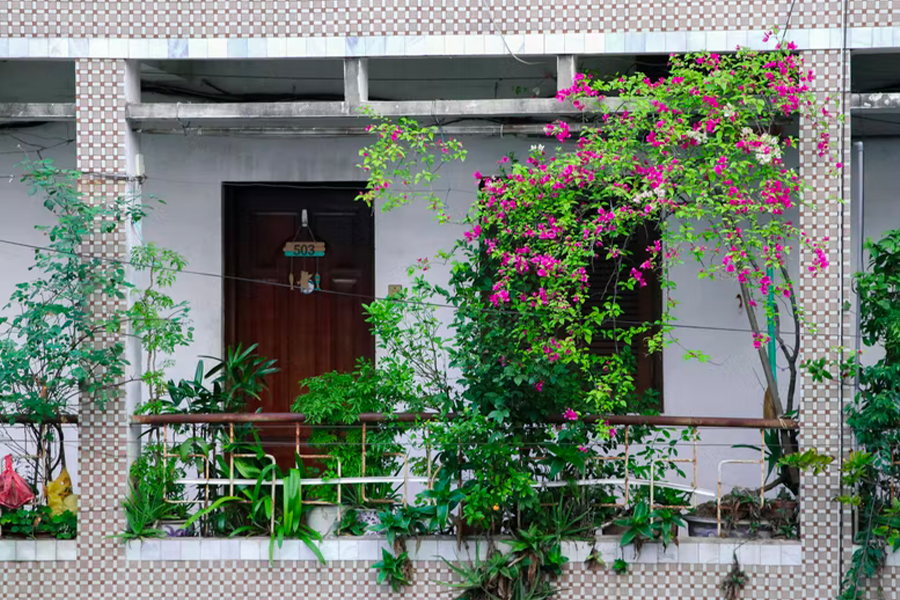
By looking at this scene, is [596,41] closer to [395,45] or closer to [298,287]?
[395,45]

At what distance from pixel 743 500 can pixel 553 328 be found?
1765 mm

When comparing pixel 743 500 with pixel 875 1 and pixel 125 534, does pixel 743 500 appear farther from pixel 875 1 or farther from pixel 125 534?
pixel 125 534

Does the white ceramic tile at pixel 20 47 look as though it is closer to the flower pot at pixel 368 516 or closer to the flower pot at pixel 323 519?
the flower pot at pixel 323 519

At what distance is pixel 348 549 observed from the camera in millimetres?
6785

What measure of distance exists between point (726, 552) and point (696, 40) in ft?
10.6

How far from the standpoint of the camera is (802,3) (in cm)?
650

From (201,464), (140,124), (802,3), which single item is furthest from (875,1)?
(201,464)

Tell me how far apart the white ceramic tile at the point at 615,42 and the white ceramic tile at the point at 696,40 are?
41cm

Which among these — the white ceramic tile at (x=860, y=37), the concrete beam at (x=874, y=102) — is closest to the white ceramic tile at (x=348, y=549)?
the concrete beam at (x=874, y=102)

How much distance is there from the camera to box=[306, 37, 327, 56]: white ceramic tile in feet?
21.8

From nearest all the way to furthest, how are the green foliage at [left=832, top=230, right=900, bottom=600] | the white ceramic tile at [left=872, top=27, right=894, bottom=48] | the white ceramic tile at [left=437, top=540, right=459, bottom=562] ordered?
the green foliage at [left=832, top=230, right=900, bottom=600] → the white ceramic tile at [left=872, top=27, right=894, bottom=48] → the white ceramic tile at [left=437, top=540, right=459, bottom=562]

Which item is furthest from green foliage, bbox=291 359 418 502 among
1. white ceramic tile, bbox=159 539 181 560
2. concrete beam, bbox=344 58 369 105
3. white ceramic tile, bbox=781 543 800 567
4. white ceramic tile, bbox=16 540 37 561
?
white ceramic tile, bbox=781 543 800 567

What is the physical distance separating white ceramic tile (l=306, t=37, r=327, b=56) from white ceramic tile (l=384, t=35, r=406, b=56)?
392 mm

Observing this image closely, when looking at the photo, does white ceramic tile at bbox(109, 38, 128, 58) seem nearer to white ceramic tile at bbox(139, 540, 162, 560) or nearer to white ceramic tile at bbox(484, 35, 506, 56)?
white ceramic tile at bbox(484, 35, 506, 56)
